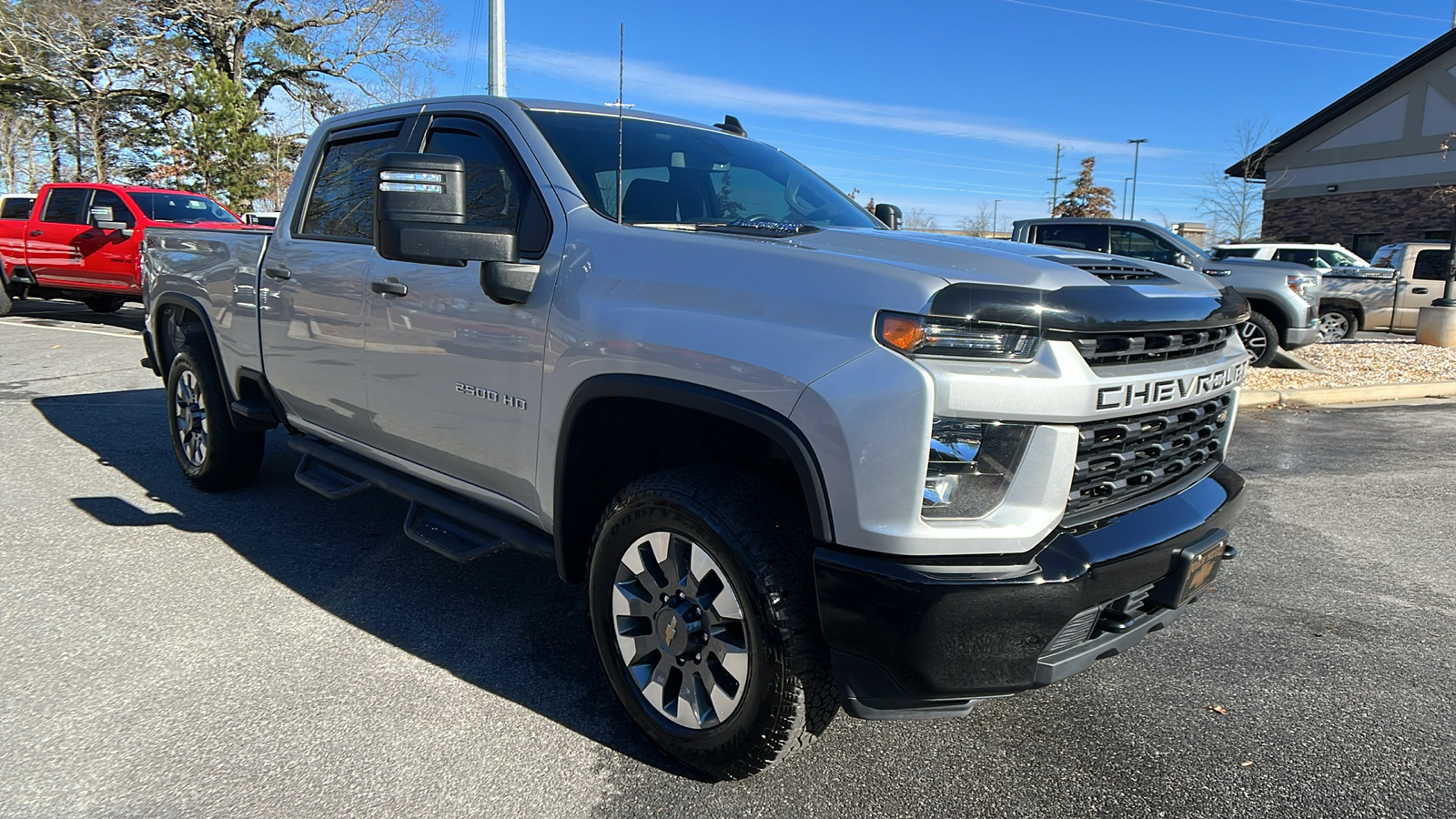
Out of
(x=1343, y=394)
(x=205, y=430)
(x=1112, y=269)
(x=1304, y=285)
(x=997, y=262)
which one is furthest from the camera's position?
(x=1304, y=285)

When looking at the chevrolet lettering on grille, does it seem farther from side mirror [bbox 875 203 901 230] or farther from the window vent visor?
side mirror [bbox 875 203 901 230]

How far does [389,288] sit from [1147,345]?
2.64 m

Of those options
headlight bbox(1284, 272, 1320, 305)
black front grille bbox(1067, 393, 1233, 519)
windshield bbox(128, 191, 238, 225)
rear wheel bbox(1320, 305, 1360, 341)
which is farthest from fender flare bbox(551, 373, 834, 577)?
rear wheel bbox(1320, 305, 1360, 341)

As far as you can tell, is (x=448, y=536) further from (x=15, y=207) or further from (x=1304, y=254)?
(x=1304, y=254)

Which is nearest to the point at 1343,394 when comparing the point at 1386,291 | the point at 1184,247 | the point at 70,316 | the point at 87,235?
the point at 1184,247

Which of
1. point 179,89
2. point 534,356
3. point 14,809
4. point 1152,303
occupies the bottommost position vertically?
point 14,809

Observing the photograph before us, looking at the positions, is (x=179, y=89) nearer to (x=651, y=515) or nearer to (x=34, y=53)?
(x=34, y=53)

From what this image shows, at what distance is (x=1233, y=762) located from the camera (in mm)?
2785

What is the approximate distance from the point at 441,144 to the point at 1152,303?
8.86 ft

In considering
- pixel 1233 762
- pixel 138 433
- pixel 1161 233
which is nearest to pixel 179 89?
pixel 138 433

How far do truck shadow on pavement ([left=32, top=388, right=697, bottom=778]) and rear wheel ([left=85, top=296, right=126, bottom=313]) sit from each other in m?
10.2

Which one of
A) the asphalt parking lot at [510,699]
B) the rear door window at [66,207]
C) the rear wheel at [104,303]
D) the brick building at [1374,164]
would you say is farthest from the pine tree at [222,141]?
the brick building at [1374,164]

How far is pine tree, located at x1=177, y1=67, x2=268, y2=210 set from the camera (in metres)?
27.0

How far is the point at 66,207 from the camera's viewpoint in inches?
553
